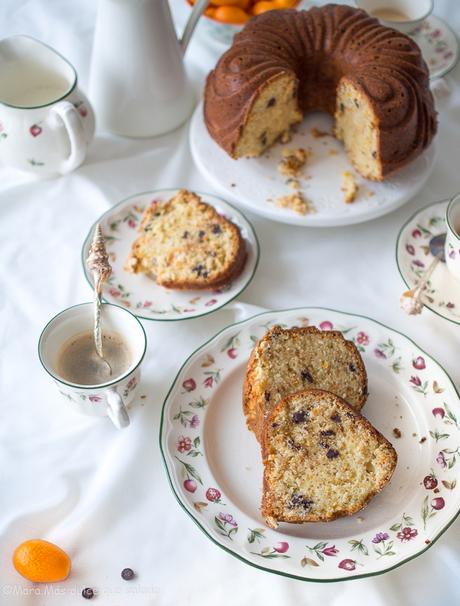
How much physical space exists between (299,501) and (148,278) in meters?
0.64

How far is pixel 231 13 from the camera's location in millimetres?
2023

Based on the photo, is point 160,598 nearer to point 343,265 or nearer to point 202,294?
point 202,294

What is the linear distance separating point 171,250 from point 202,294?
13 centimetres

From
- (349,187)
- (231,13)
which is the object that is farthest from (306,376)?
(231,13)

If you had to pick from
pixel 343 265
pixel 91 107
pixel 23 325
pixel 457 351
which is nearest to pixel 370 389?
pixel 457 351

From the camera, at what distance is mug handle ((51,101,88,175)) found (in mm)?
1697

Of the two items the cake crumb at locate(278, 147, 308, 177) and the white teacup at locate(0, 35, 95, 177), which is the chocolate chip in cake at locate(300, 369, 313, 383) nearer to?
the cake crumb at locate(278, 147, 308, 177)

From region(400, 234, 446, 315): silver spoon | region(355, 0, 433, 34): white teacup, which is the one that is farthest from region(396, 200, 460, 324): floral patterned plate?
region(355, 0, 433, 34): white teacup

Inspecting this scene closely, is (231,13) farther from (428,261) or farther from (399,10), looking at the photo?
(428,261)

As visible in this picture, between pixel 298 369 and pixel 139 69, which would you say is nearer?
pixel 298 369

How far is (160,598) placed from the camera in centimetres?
125

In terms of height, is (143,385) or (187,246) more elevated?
(187,246)

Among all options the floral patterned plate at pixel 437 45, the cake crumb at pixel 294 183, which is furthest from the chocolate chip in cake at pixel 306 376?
the floral patterned plate at pixel 437 45

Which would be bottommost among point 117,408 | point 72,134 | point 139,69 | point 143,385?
point 143,385
